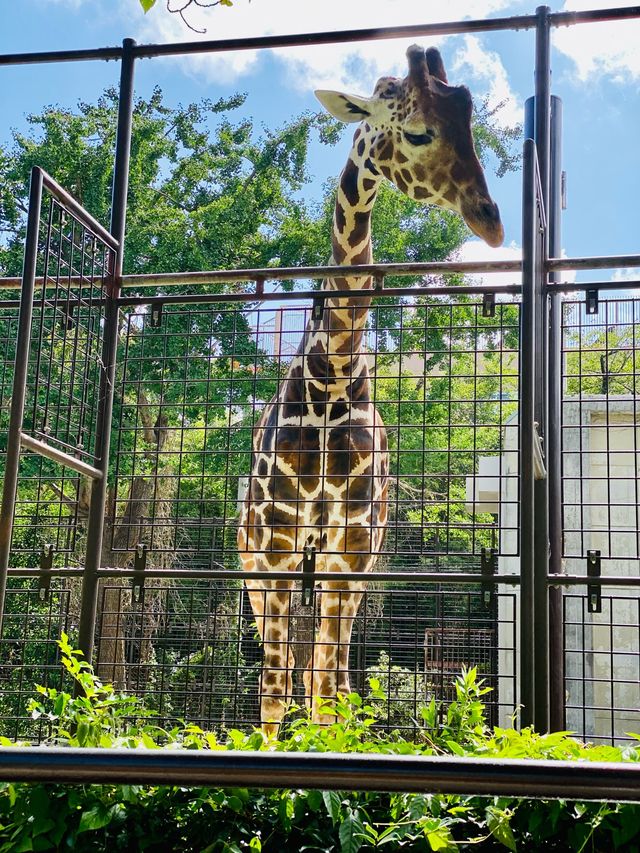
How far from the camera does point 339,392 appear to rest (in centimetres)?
541

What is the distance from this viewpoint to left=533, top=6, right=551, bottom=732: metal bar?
2.96 meters

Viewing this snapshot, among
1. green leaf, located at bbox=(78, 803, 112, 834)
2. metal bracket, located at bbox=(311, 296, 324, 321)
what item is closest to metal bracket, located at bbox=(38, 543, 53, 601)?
metal bracket, located at bbox=(311, 296, 324, 321)

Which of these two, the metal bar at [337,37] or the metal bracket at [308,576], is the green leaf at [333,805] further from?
the metal bar at [337,37]

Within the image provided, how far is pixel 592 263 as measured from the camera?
3.46 metres

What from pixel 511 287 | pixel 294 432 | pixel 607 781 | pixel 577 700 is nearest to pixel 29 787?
pixel 607 781

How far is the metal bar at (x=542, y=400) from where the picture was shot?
296 cm

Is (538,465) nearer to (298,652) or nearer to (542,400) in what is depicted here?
(542,400)

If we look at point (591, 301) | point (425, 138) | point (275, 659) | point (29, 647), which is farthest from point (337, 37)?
point (29, 647)

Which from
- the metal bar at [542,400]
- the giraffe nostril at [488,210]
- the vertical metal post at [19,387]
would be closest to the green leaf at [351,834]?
the vertical metal post at [19,387]

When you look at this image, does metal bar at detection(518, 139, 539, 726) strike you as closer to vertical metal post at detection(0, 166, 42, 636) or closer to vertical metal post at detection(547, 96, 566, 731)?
vertical metal post at detection(547, 96, 566, 731)

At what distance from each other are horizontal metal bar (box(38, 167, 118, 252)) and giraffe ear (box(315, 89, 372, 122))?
2024 mm

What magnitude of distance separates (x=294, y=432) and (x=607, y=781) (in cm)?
422

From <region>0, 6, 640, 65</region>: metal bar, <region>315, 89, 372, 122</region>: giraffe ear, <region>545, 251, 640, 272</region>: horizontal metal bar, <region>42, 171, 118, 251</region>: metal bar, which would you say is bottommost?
<region>545, 251, 640, 272</region>: horizontal metal bar

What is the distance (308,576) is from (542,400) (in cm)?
95
